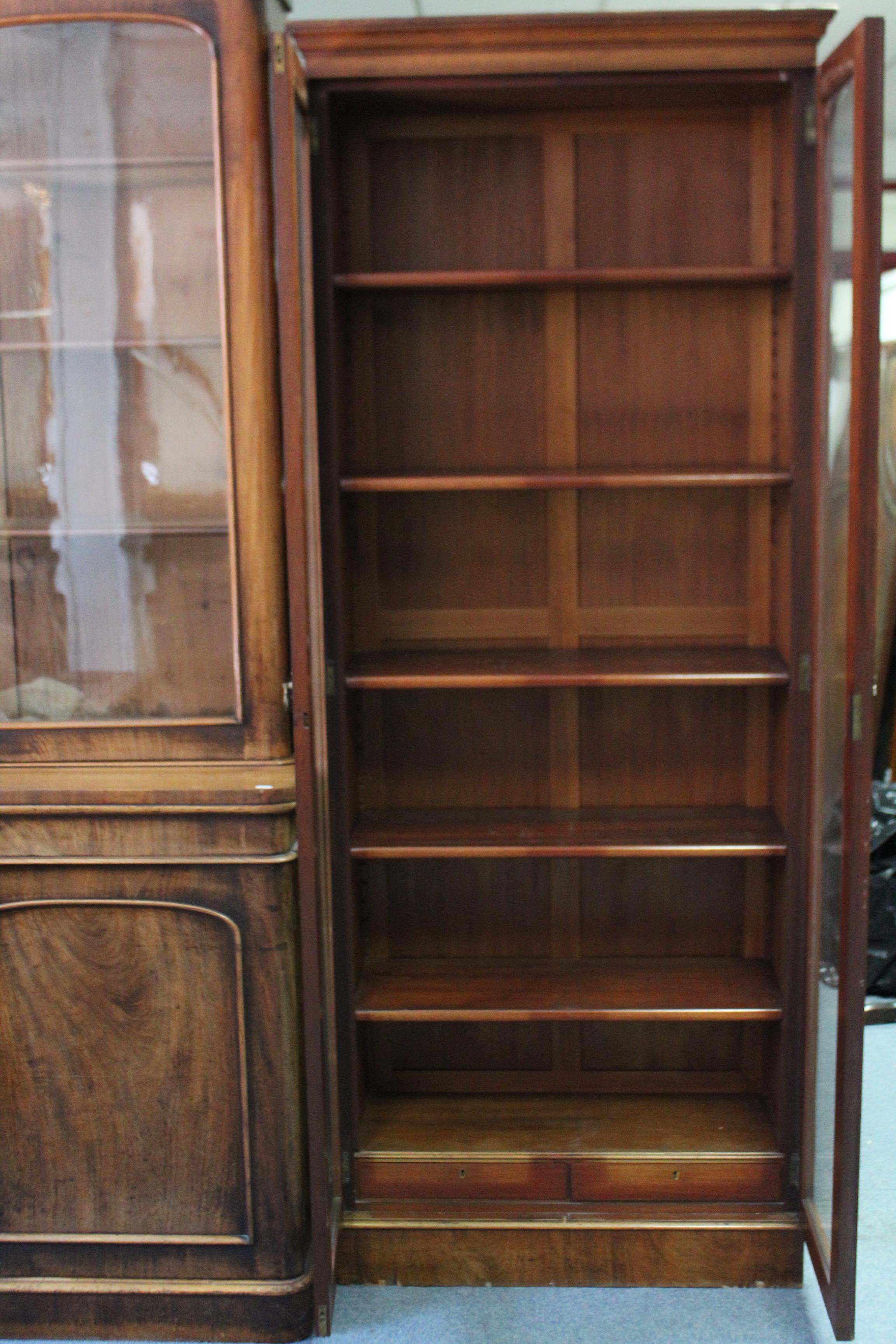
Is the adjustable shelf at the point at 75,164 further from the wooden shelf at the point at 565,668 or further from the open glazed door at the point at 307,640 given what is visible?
the wooden shelf at the point at 565,668

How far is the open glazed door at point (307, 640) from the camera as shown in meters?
1.86

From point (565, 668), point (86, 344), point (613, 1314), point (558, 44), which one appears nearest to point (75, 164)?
point (86, 344)

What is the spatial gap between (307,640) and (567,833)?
74 cm

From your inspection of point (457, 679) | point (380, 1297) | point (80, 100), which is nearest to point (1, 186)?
point (80, 100)

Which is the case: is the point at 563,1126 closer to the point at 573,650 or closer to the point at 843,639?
the point at 573,650

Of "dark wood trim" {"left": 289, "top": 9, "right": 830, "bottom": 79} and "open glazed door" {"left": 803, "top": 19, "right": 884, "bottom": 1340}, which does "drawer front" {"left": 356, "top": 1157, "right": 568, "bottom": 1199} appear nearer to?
"open glazed door" {"left": 803, "top": 19, "right": 884, "bottom": 1340}

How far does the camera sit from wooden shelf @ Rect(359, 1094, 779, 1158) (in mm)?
2393

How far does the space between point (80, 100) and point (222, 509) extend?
0.74m

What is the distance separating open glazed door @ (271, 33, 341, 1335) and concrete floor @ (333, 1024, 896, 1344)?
0.17m

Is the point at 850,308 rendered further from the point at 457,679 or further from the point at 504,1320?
the point at 504,1320

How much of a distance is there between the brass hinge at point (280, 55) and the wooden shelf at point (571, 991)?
5.55 ft

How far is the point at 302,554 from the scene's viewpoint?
1.94 metres

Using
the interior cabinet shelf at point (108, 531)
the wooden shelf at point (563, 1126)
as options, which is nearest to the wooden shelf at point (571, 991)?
the wooden shelf at point (563, 1126)

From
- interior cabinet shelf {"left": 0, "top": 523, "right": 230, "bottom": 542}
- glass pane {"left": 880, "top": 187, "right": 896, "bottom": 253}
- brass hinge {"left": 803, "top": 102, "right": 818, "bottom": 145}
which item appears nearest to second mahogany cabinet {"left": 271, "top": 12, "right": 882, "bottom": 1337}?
brass hinge {"left": 803, "top": 102, "right": 818, "bottom": 145}
